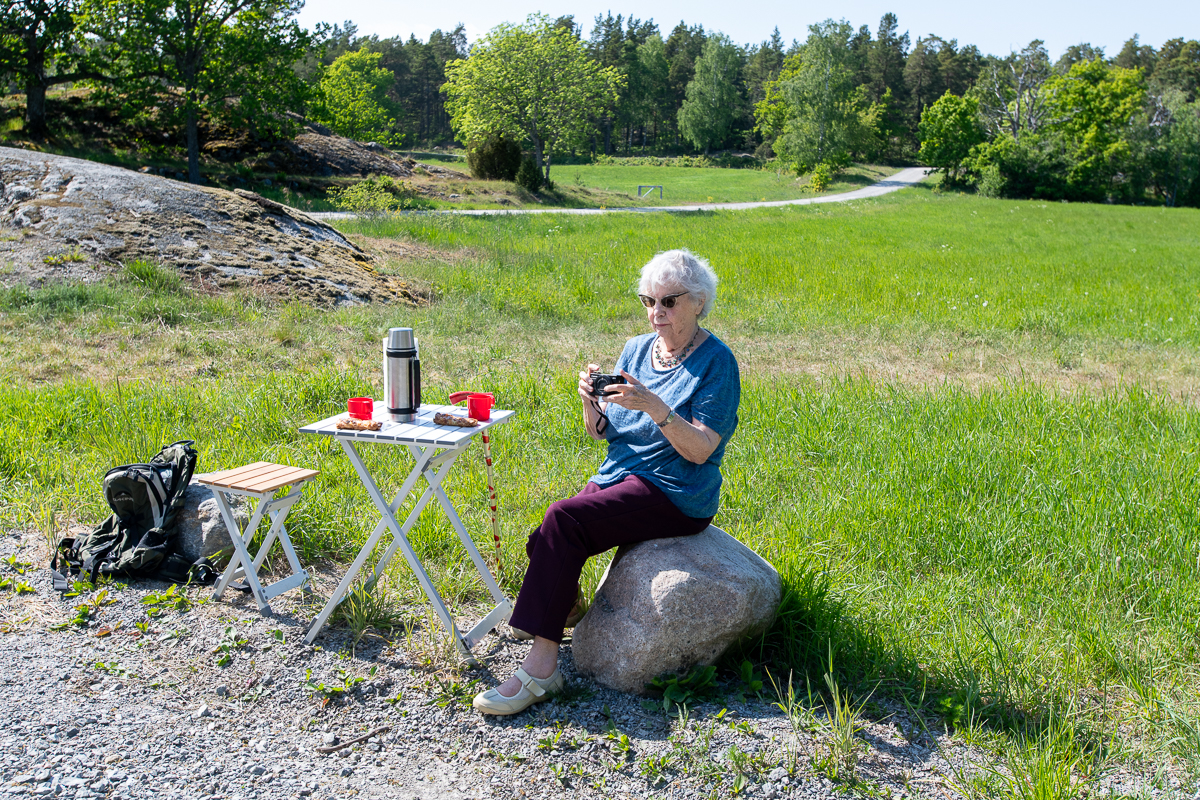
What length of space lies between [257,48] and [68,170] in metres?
14.7

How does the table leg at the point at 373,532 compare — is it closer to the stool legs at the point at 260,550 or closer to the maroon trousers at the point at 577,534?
the stool legs at the point at 260,550

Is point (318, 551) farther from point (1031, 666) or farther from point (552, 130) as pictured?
point (552, 130)

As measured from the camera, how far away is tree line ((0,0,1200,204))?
24.1 meters

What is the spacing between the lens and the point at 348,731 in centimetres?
299

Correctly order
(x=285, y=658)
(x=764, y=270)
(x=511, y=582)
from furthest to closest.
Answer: (x=764, y=270)
(x=511, y=582)
(x=285, y=658)

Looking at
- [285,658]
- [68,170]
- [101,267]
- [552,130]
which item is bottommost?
[285,658]

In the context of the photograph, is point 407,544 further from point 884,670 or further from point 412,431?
point 884,670

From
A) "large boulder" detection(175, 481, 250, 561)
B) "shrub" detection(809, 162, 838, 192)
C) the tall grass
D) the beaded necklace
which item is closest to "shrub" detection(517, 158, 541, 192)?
the tall grass

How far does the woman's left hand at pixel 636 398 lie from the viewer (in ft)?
9.94

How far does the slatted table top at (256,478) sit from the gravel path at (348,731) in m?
0.63

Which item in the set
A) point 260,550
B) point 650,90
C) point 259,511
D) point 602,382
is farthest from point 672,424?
point 650,90

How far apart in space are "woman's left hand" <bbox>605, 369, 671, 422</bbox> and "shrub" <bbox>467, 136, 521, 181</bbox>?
34202mm

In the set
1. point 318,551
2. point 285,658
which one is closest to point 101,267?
point 318,551

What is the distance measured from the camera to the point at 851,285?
13.5 m
